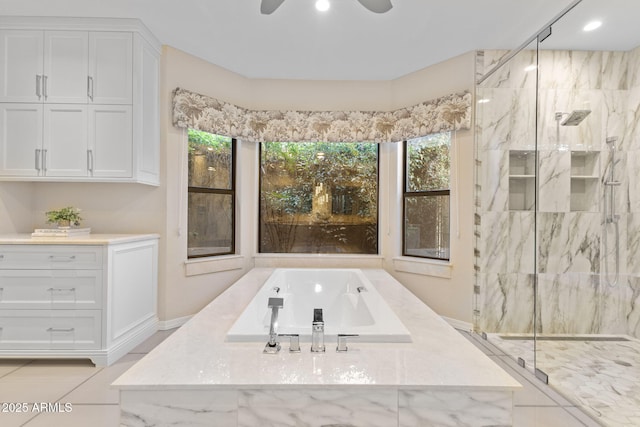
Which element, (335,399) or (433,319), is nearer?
(335,399)

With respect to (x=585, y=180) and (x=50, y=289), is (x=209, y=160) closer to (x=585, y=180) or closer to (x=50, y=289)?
(x=50, y=289)

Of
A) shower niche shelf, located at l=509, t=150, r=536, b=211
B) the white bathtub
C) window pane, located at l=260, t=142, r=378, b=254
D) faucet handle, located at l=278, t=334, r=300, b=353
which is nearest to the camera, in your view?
faucet handle, located at l=278, t=334, r=300, b=353

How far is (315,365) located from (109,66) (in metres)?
2.82

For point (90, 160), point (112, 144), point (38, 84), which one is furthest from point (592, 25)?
point (38, 84)

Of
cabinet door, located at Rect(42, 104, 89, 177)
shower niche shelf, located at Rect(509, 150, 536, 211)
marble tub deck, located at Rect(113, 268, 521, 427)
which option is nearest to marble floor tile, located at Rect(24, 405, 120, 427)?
marble tub deck, located at Rect(113, 268, 521, 427)

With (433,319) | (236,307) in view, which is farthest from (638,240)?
(236,307)

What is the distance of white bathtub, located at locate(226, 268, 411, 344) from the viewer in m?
1.56

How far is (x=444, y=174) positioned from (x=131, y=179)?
115 inches

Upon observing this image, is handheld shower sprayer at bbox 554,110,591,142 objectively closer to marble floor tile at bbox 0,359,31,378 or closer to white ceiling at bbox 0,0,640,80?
white ceiling at bbox 0,0,640,80

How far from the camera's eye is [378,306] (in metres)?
2.03

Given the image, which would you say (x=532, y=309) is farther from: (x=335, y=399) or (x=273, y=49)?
(x=273, y=49)

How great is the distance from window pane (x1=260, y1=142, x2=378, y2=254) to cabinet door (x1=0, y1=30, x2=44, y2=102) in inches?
79.8

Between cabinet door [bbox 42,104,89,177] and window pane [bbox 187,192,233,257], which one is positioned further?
window pane [bbox 187,192,233,257]

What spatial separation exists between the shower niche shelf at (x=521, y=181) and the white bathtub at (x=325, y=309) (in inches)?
62.1
